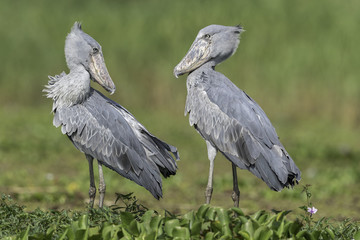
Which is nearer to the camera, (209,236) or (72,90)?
(209,236)

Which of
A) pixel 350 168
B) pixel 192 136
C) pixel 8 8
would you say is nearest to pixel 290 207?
pixel 350 168

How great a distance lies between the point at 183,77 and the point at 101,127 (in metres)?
6.97

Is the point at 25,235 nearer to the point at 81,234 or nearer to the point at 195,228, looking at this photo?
the point at 81,234

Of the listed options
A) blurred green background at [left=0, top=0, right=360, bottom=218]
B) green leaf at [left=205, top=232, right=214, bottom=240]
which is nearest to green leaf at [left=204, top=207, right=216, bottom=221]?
green leaf at [left=205, top=232, right=214, bottom=240]

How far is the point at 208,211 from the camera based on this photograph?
4.52 meters

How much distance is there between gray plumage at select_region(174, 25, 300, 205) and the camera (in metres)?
5.15

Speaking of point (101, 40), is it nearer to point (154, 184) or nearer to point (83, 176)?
point (83, 176)

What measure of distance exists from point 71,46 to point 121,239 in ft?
6.08

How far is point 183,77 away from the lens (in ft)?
40.5

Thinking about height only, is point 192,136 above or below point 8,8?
below

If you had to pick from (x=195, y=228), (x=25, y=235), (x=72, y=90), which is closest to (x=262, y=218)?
(x=195, y=228)

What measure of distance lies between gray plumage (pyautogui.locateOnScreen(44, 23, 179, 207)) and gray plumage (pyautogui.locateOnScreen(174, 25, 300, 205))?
1.14 feet

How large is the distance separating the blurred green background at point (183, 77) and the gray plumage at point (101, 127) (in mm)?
3727

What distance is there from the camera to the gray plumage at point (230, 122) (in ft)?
16.9
